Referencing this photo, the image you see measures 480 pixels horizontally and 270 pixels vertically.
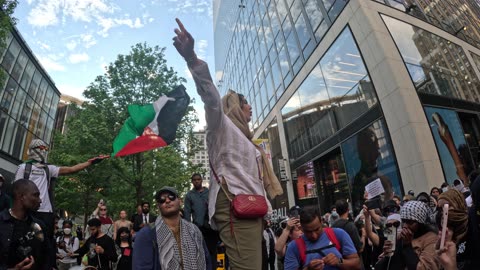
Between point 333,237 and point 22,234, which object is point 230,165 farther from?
point 22,234

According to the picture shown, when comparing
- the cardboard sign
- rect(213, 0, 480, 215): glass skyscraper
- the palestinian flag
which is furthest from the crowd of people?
rect(213, 0, 480, 215): glass skyscraper

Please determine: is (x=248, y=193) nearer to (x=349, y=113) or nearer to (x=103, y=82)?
(x=349, y=113)

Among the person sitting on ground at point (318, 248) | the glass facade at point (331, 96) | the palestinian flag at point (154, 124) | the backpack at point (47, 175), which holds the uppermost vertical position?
the glass facade at point (331, 96)

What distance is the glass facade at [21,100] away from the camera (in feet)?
73.9

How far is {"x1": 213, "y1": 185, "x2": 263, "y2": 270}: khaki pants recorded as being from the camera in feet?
7.09

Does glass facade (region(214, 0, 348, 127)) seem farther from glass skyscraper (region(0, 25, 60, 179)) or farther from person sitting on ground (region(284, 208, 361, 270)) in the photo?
glass skyscraper (region(0, 25, 60, 179))

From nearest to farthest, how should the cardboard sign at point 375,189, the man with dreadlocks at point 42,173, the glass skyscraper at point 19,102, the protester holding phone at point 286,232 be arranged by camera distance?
the man with dreadlocks at point 42,173
the protester holding phone at point 286,232
the cardboard sign at point 375,189
the glass skyscraper at point 19,102

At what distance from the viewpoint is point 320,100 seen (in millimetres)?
18781

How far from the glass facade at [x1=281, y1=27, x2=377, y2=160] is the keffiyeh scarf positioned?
12805 millimetres

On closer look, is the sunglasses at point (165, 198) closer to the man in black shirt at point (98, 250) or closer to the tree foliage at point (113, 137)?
the man in black shirt at point (98, 250)

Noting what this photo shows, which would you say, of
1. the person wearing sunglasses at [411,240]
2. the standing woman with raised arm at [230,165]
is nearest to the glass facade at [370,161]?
the person wearing sunglasses at [411,240]

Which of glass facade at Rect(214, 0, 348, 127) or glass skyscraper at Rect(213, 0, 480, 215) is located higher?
glass facade at Rect(214, 0, 348, 127)

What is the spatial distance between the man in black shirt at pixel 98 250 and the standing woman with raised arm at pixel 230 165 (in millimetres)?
4513

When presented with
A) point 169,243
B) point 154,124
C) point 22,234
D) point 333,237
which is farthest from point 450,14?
point 22,234
